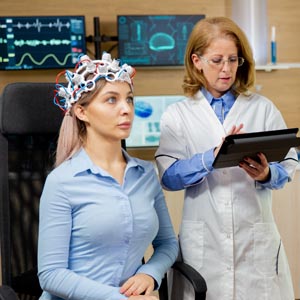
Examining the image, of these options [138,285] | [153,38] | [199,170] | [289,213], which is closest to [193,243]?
[199,170]

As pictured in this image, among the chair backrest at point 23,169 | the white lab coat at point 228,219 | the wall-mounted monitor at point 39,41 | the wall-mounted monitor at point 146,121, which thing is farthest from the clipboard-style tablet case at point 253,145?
the wall-mounted monitor at point 39,41

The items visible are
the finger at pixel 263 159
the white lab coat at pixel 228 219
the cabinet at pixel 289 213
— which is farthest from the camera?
the cabinet at pixel 289 213

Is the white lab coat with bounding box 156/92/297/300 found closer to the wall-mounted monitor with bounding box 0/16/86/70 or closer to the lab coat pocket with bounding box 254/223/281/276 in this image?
the lab coat pocket with bounding box 254/223/281/276

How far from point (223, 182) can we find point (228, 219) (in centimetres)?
12

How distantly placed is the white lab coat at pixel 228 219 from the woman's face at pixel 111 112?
35cm

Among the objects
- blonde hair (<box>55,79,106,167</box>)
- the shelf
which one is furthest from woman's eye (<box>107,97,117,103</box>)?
the shelf

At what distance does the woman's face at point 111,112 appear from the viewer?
4.57 ft

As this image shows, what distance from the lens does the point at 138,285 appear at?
1382 mm

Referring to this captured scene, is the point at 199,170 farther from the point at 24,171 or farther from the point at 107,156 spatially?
the point at 24,171

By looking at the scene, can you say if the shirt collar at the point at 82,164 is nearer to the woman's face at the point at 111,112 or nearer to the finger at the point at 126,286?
the woman's face at the point at 111,112

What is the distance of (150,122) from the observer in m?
3.22

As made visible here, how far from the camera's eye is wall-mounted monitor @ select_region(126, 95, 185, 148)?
10.5 ft

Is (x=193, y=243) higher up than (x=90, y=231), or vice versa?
(x=90, y=231)

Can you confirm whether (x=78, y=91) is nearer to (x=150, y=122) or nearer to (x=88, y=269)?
(x=88, y=269)
